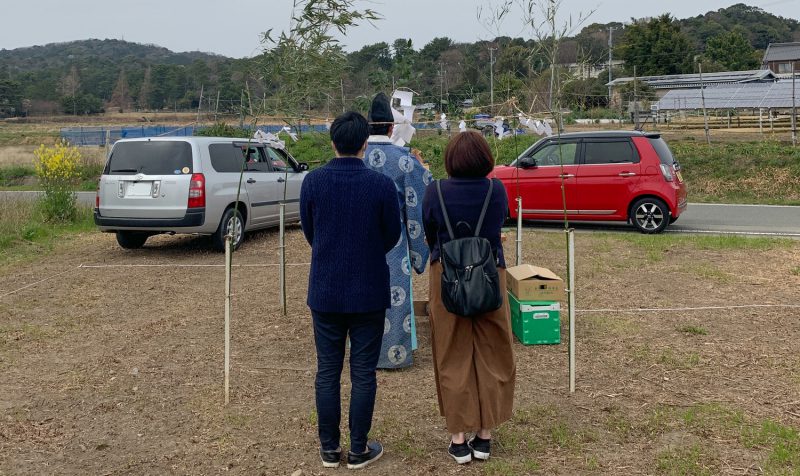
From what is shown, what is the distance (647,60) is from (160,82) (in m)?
35.3

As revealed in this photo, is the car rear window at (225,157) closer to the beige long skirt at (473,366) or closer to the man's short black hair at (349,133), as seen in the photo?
the man's short black hair at (349,133)

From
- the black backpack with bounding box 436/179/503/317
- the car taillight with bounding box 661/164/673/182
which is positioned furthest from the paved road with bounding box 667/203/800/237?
the black backpack with bounding box 436/179/503/317

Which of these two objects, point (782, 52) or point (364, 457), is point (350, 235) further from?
point (782, 52)

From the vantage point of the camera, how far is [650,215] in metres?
12.3

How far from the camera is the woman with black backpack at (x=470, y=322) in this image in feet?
13.0

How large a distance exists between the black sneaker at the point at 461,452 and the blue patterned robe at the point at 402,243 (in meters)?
1.37

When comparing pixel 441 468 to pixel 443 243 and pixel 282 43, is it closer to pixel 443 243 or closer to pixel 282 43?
pixel 443 243

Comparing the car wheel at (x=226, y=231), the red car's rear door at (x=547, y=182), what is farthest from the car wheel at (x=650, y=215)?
the car wheel at (x=226, y=231)

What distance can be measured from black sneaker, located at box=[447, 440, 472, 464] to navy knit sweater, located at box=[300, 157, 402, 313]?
34.7 inches

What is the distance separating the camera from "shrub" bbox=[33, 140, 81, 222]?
13.6 meters

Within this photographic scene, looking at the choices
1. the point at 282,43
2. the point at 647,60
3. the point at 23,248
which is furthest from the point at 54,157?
the point at 647,60

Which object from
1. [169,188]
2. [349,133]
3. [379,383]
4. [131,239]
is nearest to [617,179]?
[169,188]

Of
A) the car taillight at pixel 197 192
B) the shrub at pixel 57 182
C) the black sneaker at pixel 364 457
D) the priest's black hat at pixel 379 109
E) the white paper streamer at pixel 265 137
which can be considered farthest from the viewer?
the shrub at pixel 57 182

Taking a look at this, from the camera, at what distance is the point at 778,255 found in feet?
31.9
